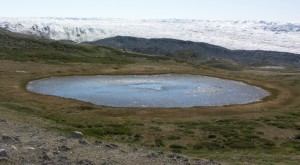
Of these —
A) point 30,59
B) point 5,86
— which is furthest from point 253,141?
point 30,59

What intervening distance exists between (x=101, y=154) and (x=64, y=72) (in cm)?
8006

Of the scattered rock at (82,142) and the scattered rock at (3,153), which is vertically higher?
the scattered rock at (3,153)

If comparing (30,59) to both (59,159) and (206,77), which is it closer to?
(206,77)

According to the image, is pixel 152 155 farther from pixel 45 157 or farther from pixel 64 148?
pixel 45 157

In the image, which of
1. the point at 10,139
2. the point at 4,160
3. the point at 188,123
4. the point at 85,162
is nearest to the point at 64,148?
the point at 85,162

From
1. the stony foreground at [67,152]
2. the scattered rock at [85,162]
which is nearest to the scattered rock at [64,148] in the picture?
the stony foreground at [67,152]

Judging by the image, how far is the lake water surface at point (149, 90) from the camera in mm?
66125

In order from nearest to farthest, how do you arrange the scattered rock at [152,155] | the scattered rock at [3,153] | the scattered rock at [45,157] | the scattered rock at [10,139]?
the scattered rock at [3,153]
the scattered rock at [45,157]
the scattered rock at [10,139]
the scattered rock at [152,155]

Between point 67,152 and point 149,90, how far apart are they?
55.5 metres

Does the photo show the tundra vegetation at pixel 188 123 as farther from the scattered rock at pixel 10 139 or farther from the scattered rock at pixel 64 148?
the scattered rock at pixel 10 139

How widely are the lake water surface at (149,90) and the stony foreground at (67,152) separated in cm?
3444

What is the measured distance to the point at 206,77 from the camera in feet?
341

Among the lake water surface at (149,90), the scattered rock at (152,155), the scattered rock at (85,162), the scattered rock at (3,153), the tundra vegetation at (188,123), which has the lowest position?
the lake water surface at (149,90)

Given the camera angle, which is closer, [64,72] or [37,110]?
[37,110]
